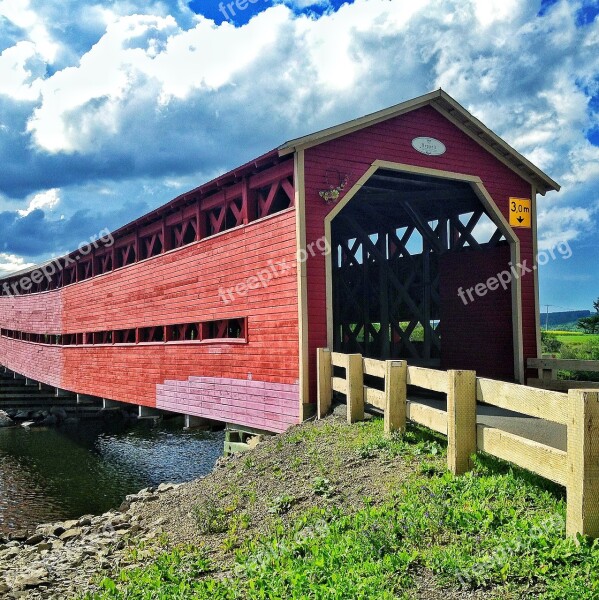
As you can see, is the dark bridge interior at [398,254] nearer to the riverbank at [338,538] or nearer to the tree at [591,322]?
the riverbank at [338,538]

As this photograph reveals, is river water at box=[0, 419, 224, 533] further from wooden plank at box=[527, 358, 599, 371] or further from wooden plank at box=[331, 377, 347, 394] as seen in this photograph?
wooden plank at box=[527, 358, 599, 371]

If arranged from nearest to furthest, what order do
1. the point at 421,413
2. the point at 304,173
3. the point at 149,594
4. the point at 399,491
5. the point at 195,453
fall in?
the point at 149,594 → the point at 399,491 → the point at 421,413 → the point at 304,173 → the point at 195,453

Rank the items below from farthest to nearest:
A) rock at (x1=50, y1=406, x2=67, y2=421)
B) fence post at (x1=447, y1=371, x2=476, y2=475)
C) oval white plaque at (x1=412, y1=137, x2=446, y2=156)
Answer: rock at (x1=50, y1=406, x2=67, y2=421) → oval white plaque at (x1=412, y1=137, x2=446, y2=156) → fence post at (x1=447, y1=371, x2=476, y2=475)

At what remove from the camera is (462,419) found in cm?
593

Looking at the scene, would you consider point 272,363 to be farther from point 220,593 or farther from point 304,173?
point 220,593

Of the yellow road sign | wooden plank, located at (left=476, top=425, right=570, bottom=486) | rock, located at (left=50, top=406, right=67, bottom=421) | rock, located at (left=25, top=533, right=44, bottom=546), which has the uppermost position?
the yellow road sign

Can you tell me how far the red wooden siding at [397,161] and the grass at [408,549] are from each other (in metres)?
4.12

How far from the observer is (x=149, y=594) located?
5.50m

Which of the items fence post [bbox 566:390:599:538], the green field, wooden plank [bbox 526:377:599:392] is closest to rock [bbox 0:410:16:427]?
wooden plank [bbox 526:377:599:392]

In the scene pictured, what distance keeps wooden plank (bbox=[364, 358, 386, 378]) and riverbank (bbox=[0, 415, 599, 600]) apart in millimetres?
774

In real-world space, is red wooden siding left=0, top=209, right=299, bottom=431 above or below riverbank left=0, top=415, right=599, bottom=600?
above

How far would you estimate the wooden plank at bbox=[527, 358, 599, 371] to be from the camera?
34.4 feet

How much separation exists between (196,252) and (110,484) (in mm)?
8937

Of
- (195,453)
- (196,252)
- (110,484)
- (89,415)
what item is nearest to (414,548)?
(196,252)
